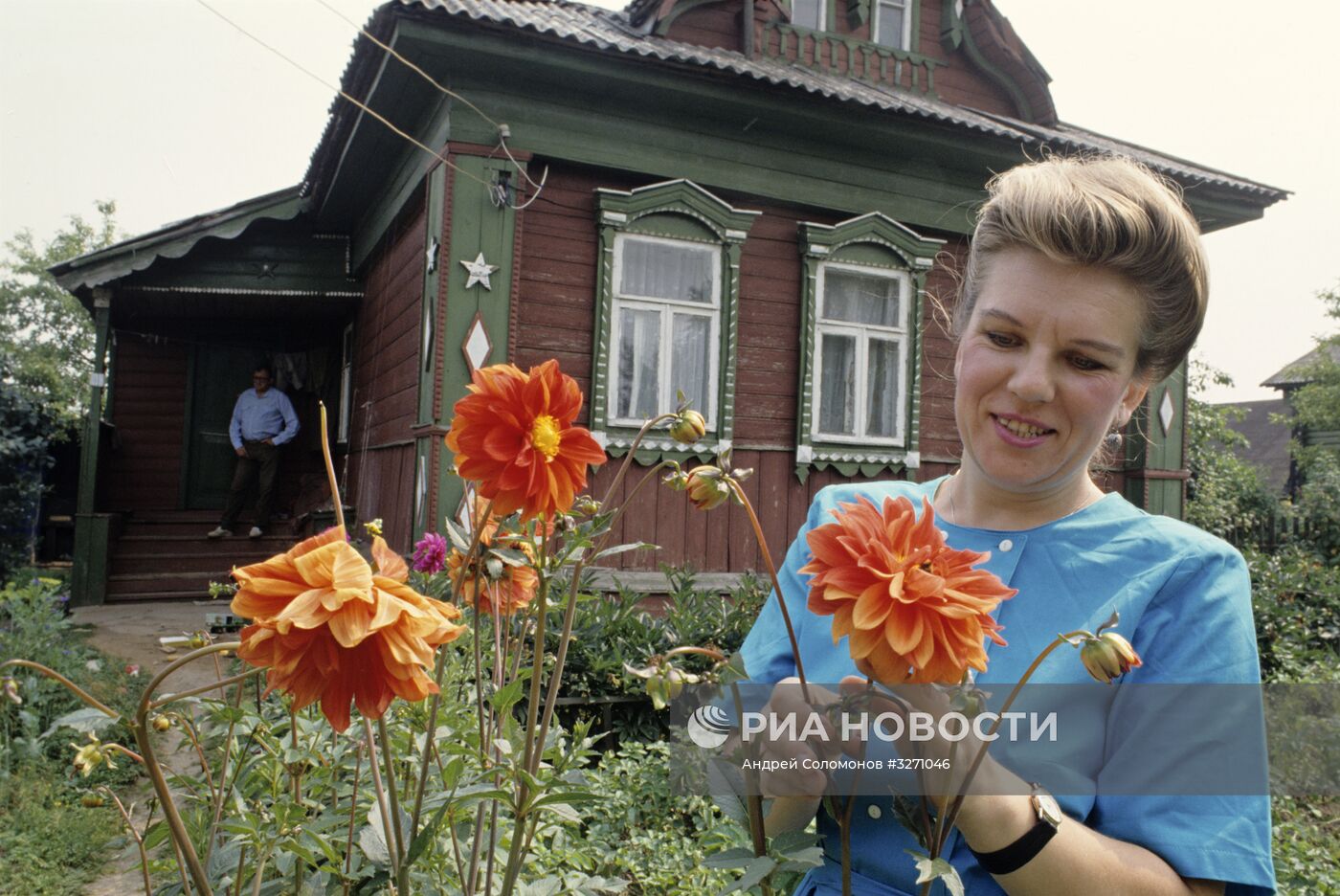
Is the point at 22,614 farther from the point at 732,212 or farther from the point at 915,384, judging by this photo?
the point at 915,384

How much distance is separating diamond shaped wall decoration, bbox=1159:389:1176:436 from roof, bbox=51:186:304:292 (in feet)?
27.3

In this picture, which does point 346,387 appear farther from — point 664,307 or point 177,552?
point 664,307

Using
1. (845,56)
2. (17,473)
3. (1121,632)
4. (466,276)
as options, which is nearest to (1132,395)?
(1121,632)

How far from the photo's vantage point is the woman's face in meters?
1.11

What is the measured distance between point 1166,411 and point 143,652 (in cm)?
830

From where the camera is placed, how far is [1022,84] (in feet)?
26.8

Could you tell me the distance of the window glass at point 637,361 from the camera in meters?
5.99

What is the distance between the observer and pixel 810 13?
24.3 feet

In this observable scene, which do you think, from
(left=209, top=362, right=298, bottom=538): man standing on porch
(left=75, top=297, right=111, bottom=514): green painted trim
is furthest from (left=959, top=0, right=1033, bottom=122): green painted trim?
(left=75, top=297, right=111, bottom=514): green painted trim

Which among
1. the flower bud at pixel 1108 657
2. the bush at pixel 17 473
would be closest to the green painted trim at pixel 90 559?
the bush at pixel 17 473

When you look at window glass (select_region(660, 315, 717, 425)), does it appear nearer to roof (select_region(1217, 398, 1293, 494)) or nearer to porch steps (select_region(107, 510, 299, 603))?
porch steps (select_region(107, 510, 299, 603))

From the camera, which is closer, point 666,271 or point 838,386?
point 666,271

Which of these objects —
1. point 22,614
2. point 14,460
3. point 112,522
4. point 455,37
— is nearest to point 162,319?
point 14,460

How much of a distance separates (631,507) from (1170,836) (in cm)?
507
